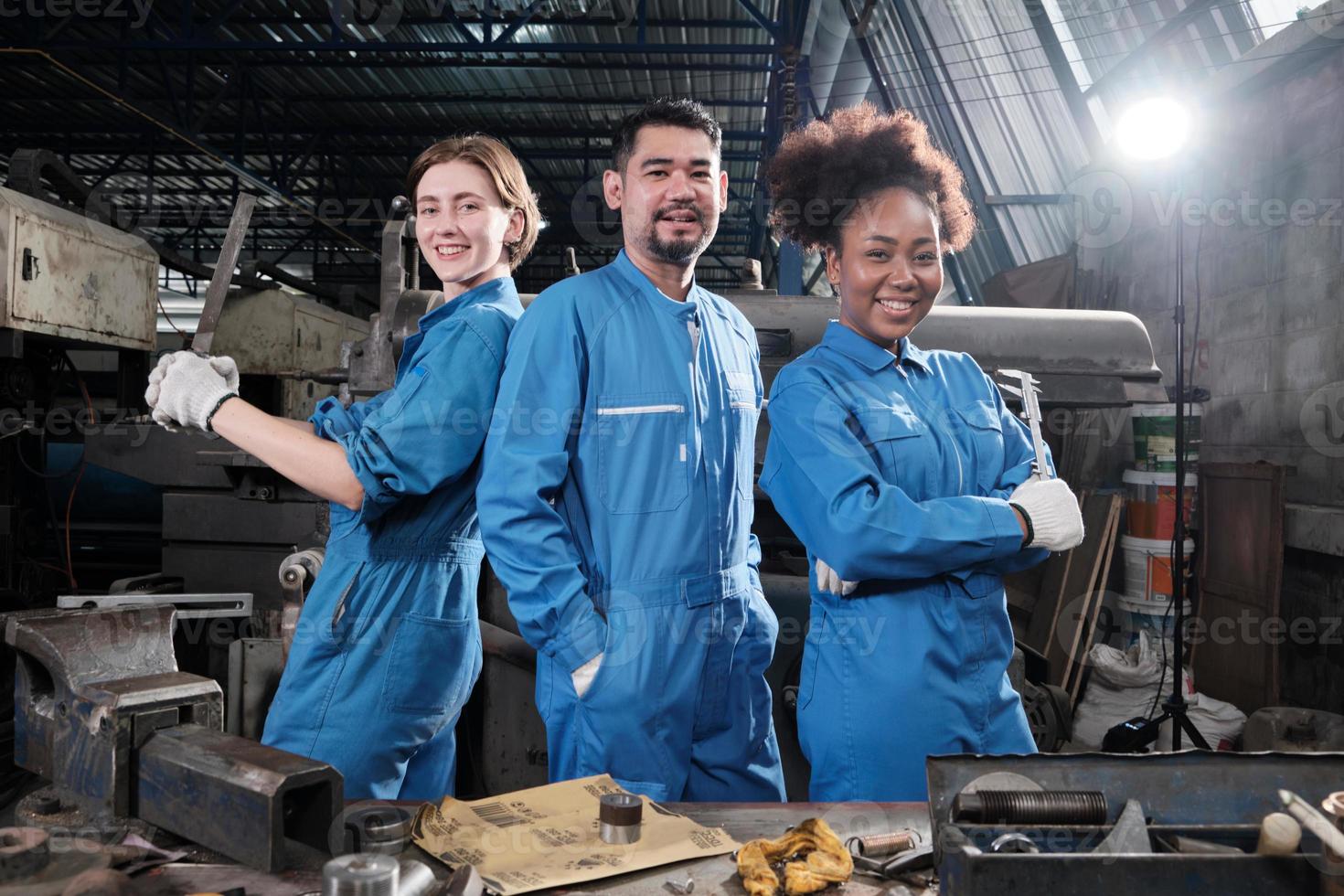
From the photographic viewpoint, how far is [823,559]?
1.44m

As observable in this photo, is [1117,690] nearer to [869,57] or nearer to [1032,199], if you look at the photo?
[1032,199]

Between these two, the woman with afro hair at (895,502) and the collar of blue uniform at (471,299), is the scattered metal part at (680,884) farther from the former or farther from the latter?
the collar of blue uniform at (471,299)

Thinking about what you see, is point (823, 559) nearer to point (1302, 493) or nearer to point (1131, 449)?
point (1302, 493)

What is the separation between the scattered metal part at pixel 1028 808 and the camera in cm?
87

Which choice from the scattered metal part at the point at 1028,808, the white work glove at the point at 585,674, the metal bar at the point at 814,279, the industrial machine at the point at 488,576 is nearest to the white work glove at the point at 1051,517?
the scattered metal part at the point at 1028,808

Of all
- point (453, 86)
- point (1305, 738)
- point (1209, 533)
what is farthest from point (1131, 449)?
point (453, 86)

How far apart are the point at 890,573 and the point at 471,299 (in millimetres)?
849

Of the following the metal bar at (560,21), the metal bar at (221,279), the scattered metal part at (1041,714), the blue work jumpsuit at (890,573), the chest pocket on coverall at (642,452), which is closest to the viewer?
the blue work jumpsuit at (890,573)

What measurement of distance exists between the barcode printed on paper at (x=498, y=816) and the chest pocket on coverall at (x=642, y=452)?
0.53m

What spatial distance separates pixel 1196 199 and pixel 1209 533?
142cm

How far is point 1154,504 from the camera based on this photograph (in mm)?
3832

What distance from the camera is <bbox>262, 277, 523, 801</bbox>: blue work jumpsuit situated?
146cm

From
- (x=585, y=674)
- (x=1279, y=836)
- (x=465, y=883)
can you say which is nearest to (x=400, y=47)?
(x=585, y=674)

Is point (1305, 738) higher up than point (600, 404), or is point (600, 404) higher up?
point (600, 404)
